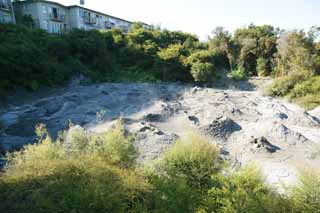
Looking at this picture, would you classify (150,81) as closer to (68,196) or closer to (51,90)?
(51,90)

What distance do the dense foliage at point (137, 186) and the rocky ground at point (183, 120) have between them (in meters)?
2.41

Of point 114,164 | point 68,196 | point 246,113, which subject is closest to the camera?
point 68,196

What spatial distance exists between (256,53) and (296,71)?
615 cm

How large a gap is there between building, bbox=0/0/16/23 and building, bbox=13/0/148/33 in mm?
798

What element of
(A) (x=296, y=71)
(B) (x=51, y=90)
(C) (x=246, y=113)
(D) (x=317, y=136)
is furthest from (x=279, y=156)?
(B) (x=51, y=90)

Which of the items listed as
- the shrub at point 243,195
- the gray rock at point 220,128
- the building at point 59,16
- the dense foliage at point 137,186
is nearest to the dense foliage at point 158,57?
the building at point 59,16

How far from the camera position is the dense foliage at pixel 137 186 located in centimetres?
356

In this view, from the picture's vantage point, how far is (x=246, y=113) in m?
12.7

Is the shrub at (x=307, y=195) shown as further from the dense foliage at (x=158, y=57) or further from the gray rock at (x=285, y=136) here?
the dense foliage at (x=158, y=57)

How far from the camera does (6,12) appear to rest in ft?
70.3

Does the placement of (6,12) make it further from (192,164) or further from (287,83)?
(192,164)

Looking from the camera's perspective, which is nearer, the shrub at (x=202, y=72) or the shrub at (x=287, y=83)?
the shrub at (x=287, y=83)

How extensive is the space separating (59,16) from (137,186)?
2591 cm

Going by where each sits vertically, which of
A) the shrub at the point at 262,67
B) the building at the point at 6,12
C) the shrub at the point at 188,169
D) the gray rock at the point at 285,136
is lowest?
the gray rock at the point at 285,136
